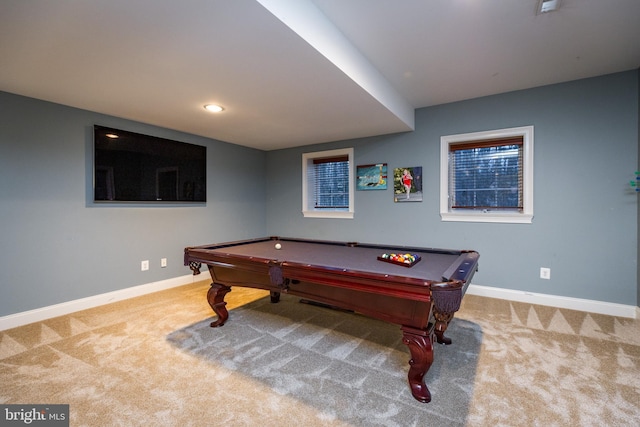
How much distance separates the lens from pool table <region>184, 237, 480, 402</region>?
1552 mm

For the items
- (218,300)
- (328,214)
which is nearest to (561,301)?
(328,214)

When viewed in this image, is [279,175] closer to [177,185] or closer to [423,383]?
[177,185]

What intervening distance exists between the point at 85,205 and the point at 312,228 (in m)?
2.93

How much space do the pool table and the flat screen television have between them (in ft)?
4.74

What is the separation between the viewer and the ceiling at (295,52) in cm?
163

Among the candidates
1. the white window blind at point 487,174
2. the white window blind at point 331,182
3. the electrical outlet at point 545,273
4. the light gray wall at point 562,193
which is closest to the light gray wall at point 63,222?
the white window blind at point 331,182

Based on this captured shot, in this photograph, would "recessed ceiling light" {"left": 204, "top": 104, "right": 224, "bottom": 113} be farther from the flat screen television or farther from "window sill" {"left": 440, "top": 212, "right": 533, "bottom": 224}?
"window sill" {"left": 440, "top": 212, "right": 533, "bottom": 224}

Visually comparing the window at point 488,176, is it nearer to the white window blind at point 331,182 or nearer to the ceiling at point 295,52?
the ceiling at point 295,52

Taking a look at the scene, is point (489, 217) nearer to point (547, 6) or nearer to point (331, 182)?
point (547, 6)

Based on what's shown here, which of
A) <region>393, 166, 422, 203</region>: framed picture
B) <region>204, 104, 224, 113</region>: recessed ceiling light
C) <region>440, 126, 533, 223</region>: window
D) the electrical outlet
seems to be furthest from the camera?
<region>393, 166, 422, 203</region>: framed picture

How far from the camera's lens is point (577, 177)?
9.75ft

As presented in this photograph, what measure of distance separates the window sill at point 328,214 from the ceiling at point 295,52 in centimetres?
157

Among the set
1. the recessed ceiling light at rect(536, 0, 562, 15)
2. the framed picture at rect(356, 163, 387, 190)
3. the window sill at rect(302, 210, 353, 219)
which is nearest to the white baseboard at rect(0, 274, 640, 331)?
the framed picture at rect(356, 163, 387, 190)

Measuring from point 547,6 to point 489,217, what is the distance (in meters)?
2.12
